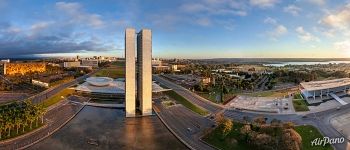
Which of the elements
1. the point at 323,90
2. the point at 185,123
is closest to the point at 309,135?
the point at 185,123

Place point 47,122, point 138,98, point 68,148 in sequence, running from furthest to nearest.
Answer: point 138,98, point 47,122, point 68,148

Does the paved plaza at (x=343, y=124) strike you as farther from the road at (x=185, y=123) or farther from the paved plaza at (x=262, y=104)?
the road at (x=185, y=123)

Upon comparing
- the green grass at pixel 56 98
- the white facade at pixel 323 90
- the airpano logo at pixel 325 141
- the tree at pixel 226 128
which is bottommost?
the airpano logo at pixel 325 141

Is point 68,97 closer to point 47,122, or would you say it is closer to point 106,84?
point 106,84

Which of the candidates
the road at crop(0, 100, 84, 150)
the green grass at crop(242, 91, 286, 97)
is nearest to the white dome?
the road at crop(0, 100, 84, 150)

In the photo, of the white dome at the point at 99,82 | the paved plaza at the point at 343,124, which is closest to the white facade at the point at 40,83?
the white dome at the point at 99,82

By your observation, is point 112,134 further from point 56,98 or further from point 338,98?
point 338,98

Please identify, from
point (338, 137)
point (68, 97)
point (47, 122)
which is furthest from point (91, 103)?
point (338, 137)
